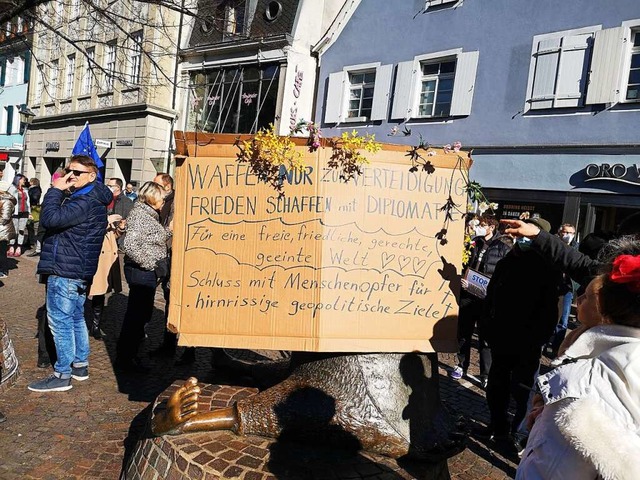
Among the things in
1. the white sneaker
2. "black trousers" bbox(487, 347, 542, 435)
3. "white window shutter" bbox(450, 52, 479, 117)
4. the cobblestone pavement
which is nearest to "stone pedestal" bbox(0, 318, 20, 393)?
the cobblestone pavement

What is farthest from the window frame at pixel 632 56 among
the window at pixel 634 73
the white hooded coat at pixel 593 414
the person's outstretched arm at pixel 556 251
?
the white hooded coat at pixel 593 414

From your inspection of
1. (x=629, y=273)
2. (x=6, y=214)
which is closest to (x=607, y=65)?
(x=629, y=273)

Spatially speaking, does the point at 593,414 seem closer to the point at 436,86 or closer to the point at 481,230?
the point at 481,230

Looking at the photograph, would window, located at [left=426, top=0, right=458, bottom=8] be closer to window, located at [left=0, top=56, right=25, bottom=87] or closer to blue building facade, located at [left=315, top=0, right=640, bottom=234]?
blue building facade, located at [left=315, top=0, right=640, bottom=234]

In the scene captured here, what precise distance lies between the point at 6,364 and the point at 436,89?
1086 centimetres

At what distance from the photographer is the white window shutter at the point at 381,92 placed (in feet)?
42.5

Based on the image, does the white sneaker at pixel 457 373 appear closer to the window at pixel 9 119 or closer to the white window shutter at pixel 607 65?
the white window shutter at pixel 607 65

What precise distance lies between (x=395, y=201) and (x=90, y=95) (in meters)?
20.8

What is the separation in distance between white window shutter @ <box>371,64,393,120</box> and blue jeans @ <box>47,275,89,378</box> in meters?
10.4

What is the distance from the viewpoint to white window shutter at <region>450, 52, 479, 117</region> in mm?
11414

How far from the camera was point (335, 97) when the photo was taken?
1416cm

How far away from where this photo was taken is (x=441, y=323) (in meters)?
2.52

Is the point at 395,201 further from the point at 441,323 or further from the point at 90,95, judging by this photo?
the point at 90,95

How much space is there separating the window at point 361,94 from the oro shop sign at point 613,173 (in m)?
5.80
